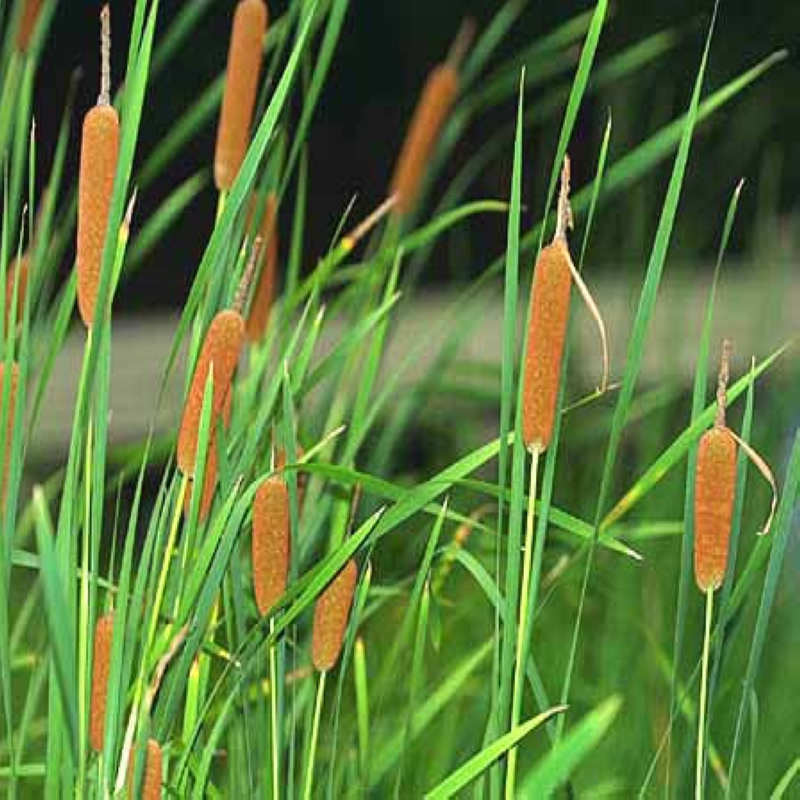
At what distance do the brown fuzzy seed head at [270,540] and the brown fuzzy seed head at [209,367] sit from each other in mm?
33

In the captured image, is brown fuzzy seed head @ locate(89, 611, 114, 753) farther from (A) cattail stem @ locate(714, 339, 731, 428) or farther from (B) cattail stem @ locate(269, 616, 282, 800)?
(A) cattail stem @ locate(714, 339, 731, 428)

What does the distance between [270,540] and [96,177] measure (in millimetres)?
159

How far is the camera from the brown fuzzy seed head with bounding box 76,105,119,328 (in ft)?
3.09

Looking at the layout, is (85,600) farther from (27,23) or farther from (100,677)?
(27,23)

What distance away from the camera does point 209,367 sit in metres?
0.97

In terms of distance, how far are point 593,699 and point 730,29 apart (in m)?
2.33

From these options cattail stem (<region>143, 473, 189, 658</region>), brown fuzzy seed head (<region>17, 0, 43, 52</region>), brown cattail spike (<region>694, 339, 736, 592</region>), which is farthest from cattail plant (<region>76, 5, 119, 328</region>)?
brown fuzzy seed head (<region>17, 0, 43, 52</region>)

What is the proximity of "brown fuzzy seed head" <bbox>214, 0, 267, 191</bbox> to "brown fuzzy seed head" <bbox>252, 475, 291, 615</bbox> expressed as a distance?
0.75ft

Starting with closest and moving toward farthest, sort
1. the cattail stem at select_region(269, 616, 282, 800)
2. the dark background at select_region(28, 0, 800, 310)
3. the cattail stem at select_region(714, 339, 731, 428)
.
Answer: the cattail stem at select_region(714, 339, 731, 428), the cattail stem at select_region(269, 616, 282, 800), the dark background at select_region(28, 0, 800, 310)

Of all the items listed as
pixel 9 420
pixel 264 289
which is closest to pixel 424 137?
pixel 264 289

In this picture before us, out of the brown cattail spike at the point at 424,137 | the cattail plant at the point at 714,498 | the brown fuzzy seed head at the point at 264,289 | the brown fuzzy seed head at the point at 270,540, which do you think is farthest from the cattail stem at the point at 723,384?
the brown cattail spike at the point at 424,137

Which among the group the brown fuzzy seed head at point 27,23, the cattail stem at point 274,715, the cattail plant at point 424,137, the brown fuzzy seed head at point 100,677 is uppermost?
the brown fuzzy seed head at point 27,23

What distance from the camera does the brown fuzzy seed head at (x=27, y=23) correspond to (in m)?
1.37

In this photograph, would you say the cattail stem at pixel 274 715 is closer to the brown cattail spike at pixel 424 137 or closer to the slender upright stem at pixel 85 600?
the slender upright stem at pixel 85 600
